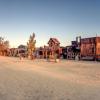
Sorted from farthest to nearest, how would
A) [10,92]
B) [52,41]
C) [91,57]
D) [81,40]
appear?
[52,41] < [81,40] < [91,57] < [10,92]

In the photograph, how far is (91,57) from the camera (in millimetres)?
67312

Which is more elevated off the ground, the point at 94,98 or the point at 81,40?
the point at 81,40

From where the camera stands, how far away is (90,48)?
2726 inches

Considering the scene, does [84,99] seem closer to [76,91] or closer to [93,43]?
[76,91]

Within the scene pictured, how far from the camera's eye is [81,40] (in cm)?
7412

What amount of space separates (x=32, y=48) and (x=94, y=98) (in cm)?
5942

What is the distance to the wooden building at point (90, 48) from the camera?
66312 mm

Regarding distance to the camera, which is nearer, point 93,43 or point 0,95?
point 0,95

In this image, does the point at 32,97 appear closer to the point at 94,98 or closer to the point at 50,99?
the point at 50,99

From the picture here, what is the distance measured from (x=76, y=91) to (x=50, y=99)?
2499mm

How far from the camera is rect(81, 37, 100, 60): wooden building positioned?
66312mm

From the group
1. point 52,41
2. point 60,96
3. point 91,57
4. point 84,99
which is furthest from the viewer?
point 52,41

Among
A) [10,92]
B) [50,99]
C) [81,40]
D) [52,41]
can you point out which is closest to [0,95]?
[10,92]

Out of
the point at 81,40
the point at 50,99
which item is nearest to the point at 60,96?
the point at 50,99
